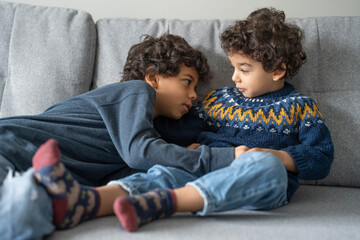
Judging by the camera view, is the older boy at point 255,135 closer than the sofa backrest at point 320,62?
Yes

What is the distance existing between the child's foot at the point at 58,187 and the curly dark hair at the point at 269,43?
32.1 inches

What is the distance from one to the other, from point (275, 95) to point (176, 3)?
88cm

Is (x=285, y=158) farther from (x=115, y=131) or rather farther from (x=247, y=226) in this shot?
(x=115, y=131)

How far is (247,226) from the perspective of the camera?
0.85 metres

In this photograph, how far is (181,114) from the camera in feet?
4.53

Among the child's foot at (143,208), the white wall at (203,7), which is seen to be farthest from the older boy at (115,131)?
the white wall at (203,7)

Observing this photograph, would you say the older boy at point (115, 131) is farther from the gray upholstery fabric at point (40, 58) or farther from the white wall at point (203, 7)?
the white wall at point (203, 7)

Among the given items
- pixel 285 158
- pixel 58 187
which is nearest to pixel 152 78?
pixel 285 158

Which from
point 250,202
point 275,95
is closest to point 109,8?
point 275,95

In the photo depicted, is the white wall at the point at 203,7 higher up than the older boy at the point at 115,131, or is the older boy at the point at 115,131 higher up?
the white wall at the point at 203,7

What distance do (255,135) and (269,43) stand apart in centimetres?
36

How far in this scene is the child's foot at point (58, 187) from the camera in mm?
761

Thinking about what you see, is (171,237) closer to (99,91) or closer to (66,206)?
(66,206)

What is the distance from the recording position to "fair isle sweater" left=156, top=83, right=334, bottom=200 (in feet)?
3.73
